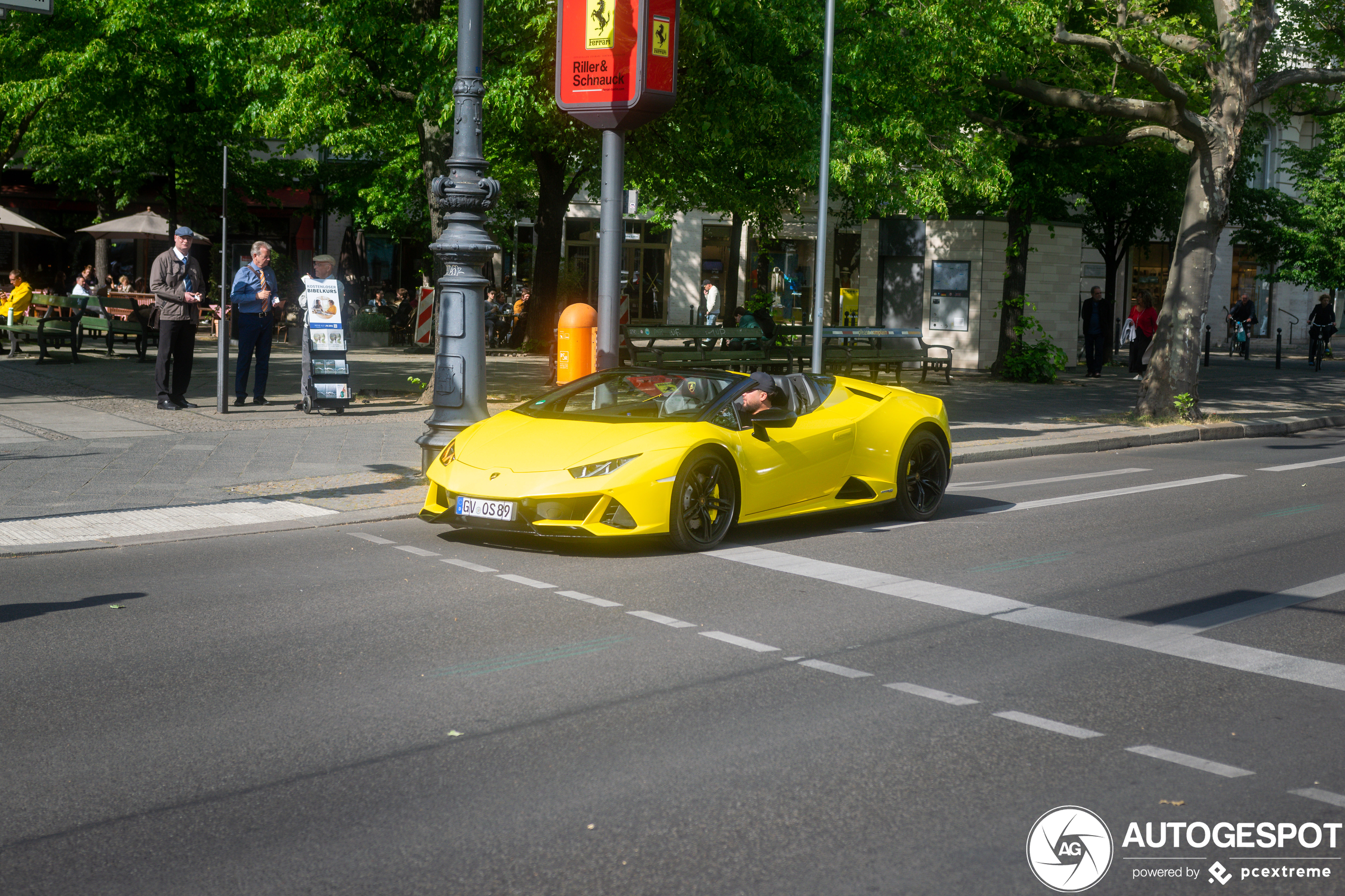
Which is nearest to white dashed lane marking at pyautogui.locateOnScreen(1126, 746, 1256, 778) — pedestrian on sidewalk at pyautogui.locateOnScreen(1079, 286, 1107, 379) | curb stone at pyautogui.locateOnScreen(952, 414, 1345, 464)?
curb stone at pyautogui.locateOnScreen(952, 414, 1345, 464)

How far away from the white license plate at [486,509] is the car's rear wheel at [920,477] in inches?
130

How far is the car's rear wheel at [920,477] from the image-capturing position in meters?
10.5

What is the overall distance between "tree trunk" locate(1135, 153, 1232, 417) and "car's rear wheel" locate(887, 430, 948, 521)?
9538mm

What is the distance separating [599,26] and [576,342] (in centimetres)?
302

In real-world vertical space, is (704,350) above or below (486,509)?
above

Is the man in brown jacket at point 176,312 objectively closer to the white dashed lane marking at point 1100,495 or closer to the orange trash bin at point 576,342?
the orange trash bin at point 576,342

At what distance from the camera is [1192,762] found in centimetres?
496

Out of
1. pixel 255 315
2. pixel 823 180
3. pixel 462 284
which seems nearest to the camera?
pixel 462 284

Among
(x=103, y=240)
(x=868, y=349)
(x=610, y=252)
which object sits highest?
(x=103, y=240)

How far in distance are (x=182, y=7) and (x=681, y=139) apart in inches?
502

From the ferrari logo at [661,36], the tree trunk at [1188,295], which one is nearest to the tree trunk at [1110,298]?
the tree trunk at [1188,295]

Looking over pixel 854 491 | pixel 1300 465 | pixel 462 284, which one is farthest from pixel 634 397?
pixel 1300 465

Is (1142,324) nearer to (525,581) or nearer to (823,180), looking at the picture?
(823,180)

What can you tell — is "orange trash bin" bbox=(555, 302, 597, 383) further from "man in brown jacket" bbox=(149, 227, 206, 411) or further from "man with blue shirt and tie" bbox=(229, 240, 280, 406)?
"man in brown jacket" bbox=(149, 227, 206, 411)
